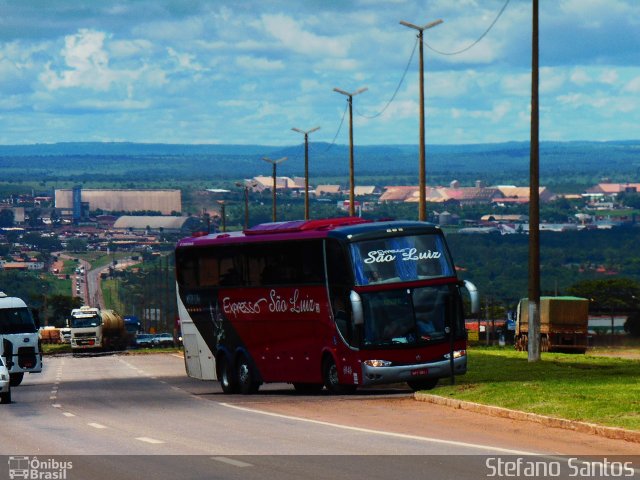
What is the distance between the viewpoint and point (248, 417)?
29781 millimetres

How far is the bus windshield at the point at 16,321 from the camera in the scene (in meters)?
51.5

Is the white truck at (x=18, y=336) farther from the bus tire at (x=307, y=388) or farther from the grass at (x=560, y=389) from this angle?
the grass at (x=560, y=389)

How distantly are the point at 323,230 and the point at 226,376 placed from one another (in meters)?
6.65

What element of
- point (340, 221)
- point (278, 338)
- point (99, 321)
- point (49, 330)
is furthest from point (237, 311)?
point (49, 330)

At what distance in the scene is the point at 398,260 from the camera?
34562 mm

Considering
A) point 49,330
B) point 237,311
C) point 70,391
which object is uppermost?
point 237,311

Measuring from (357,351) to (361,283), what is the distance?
4.82 feet

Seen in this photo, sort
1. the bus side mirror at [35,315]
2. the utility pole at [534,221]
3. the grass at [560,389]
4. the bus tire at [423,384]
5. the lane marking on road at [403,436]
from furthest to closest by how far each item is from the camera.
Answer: the bus side mirror at [35,315], the utility pole at [534,221], the bus tire at [423,384], the grass at [560,389], the lane marking on road at [403,436]

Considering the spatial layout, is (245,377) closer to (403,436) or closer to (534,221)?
(534,221)

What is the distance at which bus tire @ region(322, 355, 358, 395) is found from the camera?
35875 millimetres

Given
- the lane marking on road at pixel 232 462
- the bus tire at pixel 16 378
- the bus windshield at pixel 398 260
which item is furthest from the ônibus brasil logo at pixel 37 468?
the bus tire at pixel 16 378

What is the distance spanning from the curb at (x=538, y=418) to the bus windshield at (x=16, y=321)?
21.9 m

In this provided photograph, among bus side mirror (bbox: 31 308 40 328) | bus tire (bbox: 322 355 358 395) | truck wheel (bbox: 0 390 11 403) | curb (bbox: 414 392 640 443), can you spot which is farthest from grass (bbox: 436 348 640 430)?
bus side mirror (bbox: 31 308 40 328)

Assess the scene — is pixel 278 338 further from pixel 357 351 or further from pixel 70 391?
pixel 70 391
